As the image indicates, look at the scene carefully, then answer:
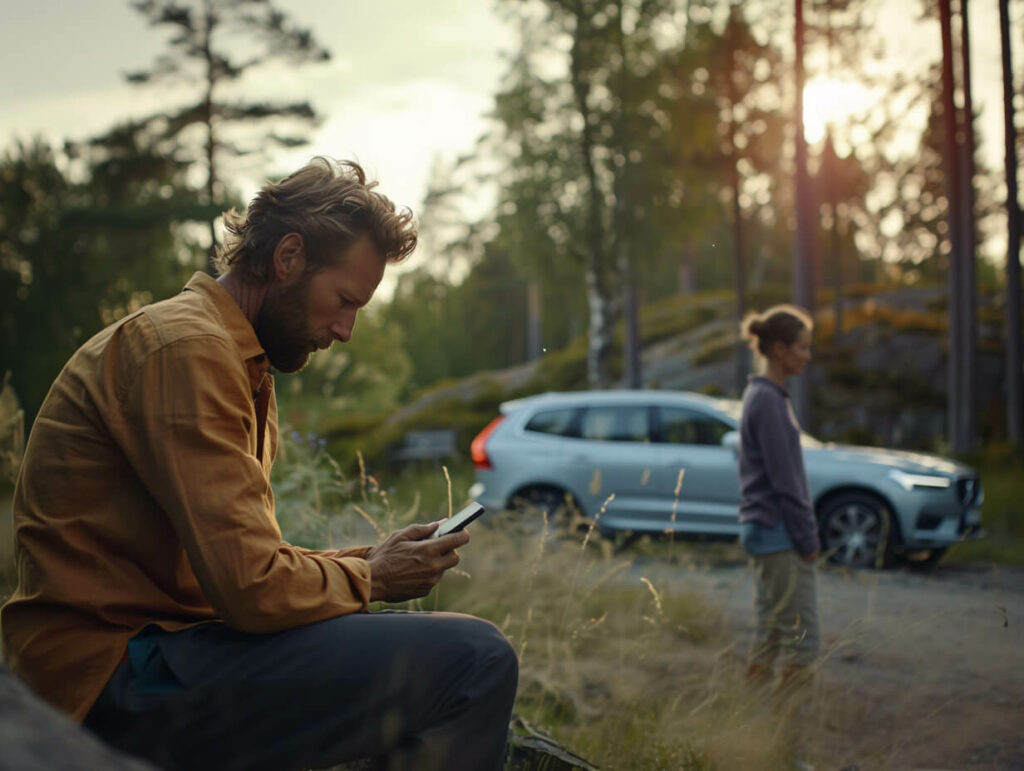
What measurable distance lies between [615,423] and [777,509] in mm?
5659

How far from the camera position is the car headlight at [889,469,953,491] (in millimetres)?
8984

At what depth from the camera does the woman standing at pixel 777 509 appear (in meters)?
4.52

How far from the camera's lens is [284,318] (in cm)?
225

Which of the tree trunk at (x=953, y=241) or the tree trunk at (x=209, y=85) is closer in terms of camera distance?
the tree trunk at (x=953, y=241)

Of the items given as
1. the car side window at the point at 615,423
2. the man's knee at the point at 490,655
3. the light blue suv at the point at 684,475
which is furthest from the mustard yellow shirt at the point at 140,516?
the car side window at the point at 615,423

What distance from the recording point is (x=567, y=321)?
53.8 m

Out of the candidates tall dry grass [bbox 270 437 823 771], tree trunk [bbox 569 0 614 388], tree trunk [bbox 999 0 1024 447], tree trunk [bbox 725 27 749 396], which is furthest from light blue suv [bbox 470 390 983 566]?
tree trunk [bbox 725 27 749 396]

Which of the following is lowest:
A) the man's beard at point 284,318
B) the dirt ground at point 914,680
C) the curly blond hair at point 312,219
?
the dirt ground at point 914,680

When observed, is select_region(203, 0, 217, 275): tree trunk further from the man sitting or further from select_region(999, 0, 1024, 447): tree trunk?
the man sitting

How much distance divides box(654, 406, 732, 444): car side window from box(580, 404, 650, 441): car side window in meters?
0.17

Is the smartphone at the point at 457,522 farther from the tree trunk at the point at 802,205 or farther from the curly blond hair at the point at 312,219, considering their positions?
the tree trunk at the point at 802,205

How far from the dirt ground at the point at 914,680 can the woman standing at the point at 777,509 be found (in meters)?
0.20

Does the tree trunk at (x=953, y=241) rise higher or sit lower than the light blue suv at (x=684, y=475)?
higher

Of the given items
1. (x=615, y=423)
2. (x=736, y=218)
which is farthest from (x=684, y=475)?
(x=736, y=218)
